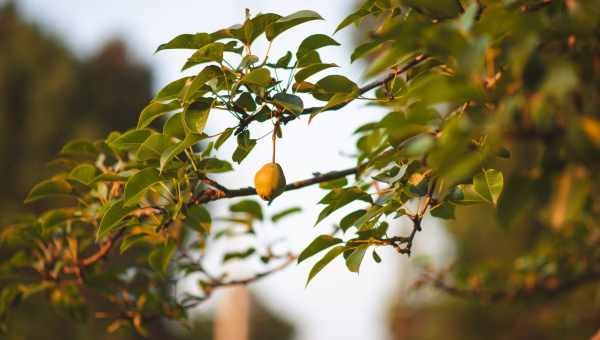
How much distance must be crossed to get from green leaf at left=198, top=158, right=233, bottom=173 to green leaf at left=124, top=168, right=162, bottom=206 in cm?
8

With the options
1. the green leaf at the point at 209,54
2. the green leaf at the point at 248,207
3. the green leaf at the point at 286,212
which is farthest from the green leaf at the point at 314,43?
the green leaf at the point at 286,212

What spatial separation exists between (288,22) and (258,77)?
0.11 metres

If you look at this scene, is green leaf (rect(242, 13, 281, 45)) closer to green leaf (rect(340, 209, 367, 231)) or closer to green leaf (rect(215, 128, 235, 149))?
green leaf (rect(215, 128, 235, 149))

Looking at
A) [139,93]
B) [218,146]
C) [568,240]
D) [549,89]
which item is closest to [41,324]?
[139,93]

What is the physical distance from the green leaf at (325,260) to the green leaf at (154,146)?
26 centimetres

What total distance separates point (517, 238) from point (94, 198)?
305 inches

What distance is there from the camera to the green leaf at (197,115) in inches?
29.7

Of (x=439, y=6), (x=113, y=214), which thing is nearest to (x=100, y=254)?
(x=113, y=214)

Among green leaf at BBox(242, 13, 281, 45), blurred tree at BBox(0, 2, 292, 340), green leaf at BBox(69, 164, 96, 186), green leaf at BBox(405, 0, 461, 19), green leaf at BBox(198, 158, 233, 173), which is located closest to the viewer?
green leaf at BBox(405, 0, 461, 19)

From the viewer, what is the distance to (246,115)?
797 millimetres

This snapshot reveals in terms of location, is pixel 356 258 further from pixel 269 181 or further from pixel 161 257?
pixel 161 257

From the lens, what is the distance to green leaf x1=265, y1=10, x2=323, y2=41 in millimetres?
752

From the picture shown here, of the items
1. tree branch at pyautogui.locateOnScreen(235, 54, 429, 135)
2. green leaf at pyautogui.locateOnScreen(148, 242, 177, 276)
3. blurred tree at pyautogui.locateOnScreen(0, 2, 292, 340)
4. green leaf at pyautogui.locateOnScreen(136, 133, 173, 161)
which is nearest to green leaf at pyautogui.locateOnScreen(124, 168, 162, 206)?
green leaf at pyautogui.locateOnScreen(136, 133, 173, 161)

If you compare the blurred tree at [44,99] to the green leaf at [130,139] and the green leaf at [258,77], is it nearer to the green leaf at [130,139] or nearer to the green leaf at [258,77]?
the green leaf at [130,139]
